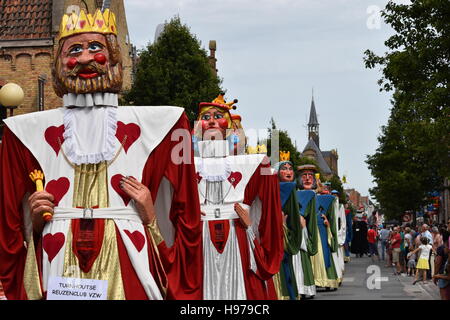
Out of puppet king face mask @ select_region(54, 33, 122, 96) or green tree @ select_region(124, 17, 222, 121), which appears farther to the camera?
green tree @ select_region(124, 17, 222, 121)

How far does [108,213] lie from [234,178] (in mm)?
4105

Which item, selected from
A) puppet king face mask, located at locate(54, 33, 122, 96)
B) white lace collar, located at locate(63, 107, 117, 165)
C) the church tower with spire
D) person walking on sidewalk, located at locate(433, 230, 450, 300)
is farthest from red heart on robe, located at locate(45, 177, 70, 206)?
the church tower with spire

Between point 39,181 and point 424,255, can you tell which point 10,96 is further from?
point 424,255

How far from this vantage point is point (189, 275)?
6750mm

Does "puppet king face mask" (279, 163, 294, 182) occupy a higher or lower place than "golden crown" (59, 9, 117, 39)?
lower

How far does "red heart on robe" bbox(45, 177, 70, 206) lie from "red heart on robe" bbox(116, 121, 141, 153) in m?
0.47

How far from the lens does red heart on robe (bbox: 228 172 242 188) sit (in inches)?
409

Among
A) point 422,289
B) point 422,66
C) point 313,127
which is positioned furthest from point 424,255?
point 313,127

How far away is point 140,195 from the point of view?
254 inches

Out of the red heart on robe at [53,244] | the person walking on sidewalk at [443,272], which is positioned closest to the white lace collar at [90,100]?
the red heart on robe at [53,244]

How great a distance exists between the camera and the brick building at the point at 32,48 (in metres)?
36.0

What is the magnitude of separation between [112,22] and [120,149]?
1.05 m

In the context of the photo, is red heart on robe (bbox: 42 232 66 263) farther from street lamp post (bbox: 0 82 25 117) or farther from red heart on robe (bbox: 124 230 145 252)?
street lamp post (bbox: 0 82 25 117)

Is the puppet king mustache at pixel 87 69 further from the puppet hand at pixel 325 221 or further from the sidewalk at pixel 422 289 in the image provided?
the puppet hand at pixel 325 221
